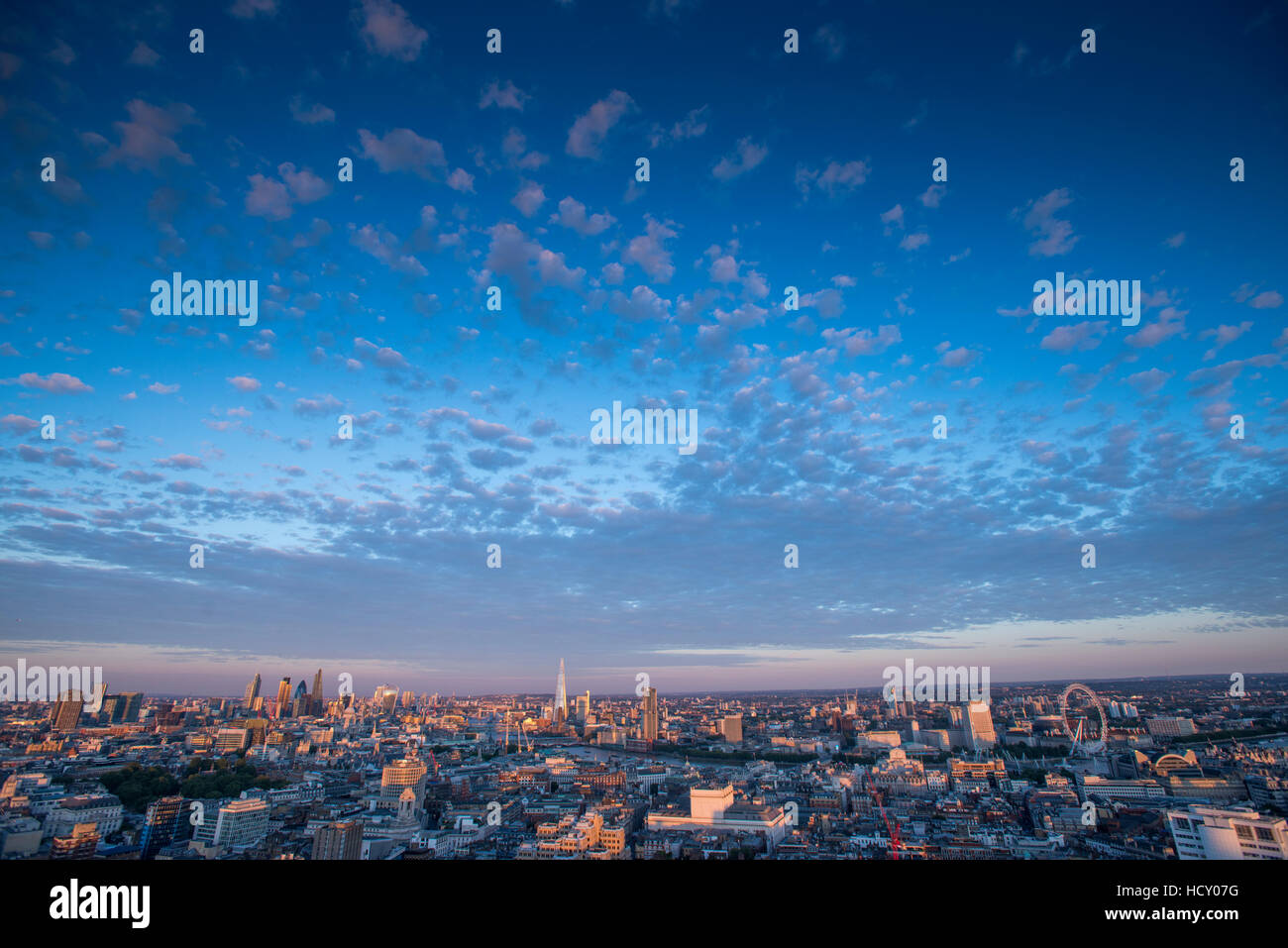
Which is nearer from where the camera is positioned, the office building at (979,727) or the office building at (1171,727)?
the office building at (1171,727)

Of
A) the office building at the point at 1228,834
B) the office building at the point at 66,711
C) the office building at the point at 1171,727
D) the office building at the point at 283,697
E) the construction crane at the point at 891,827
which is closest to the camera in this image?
the office building at the point at 1228,834

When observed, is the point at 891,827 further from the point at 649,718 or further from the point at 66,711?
the point at 649,718

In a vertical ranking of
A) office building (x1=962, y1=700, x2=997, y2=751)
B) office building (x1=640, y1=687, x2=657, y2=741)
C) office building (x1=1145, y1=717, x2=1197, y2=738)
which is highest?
office building (x1=1145, y1=717, x2=1197, y2=738)

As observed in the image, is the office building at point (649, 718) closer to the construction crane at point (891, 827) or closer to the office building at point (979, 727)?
the office building at point (979, 727)

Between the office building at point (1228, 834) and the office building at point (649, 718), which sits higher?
the office building at point (1228, 834)

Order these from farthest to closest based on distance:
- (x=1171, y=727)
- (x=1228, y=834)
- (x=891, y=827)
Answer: (x=1171, y=727) → (x=891, y=827) → (x=1228, y=834)

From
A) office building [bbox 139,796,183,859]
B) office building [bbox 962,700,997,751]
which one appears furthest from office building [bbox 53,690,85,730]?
office building [bbox 962,700,997,751]

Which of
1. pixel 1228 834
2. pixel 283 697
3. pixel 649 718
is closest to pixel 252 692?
pixel 283 697

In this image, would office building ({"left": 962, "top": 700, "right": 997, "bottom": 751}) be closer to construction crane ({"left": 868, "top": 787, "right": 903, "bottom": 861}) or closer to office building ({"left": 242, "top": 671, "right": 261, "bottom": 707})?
construction crane ({"left": 868, "top": 787, "right": 903, "bottom": 861})

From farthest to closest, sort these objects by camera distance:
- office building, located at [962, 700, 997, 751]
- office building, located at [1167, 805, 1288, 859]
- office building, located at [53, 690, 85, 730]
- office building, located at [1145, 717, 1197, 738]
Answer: office building, located at [962, 700, 997, 751]
office building, located at [1145, 717, 1197, 738]
office building, located at [53, 690, 85, 730]
office building, located at [1167, 805, 1288, 859]

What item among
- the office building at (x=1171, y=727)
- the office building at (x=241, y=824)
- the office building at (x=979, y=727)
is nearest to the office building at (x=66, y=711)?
the office building at (x=241, y=824)

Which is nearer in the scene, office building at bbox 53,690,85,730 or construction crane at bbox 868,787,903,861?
construction crane at bbox 868,787,903,861

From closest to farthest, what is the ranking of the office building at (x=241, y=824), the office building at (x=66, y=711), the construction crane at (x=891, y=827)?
the construction crane at (x=891, y=827) → the office building at (x=241, y=824) → the office building at (x=66, y=711)
